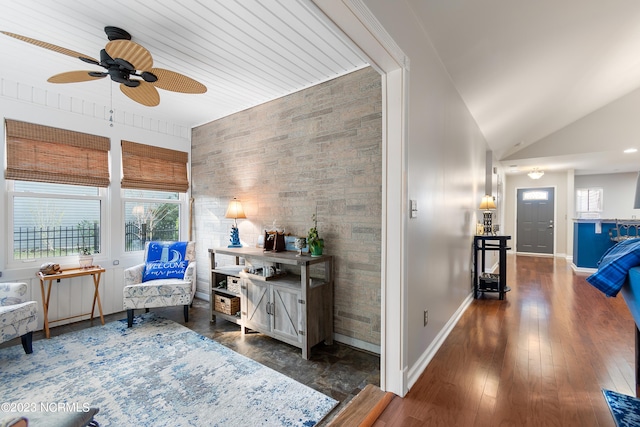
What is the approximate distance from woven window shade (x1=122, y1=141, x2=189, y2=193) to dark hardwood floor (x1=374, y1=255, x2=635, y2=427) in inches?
163

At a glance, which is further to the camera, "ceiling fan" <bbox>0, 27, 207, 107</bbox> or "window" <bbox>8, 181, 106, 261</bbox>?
A: "window" <bbox>8, 181, 106, 261</bbox>

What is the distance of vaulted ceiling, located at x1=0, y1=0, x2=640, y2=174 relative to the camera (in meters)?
2.05

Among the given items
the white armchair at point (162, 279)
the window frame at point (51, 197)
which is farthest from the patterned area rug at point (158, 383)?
the window frame at point (51, 197)

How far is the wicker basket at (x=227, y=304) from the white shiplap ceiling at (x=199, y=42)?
2452 mm

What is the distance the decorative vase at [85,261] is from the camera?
3408mm

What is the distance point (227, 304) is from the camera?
327 centimetres

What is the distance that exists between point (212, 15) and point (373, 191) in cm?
189

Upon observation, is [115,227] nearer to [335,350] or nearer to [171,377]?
[171,377]

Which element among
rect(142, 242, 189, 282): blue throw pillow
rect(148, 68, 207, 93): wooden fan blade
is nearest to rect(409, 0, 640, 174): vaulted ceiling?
rect(148, 68, 207, 93): wooden fan blade

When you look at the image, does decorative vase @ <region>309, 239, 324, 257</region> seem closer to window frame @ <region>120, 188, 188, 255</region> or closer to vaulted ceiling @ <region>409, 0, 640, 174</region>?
vaulted ceiling @ <region>409, 0, 640, 174</region>

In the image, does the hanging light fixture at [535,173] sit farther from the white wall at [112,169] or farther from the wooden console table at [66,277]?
the wooden console table at [66,277]

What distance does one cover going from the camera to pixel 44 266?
3131 mm

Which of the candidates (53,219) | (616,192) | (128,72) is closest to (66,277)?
(53,219)

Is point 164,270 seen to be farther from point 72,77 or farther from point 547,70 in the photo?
point 547,70
